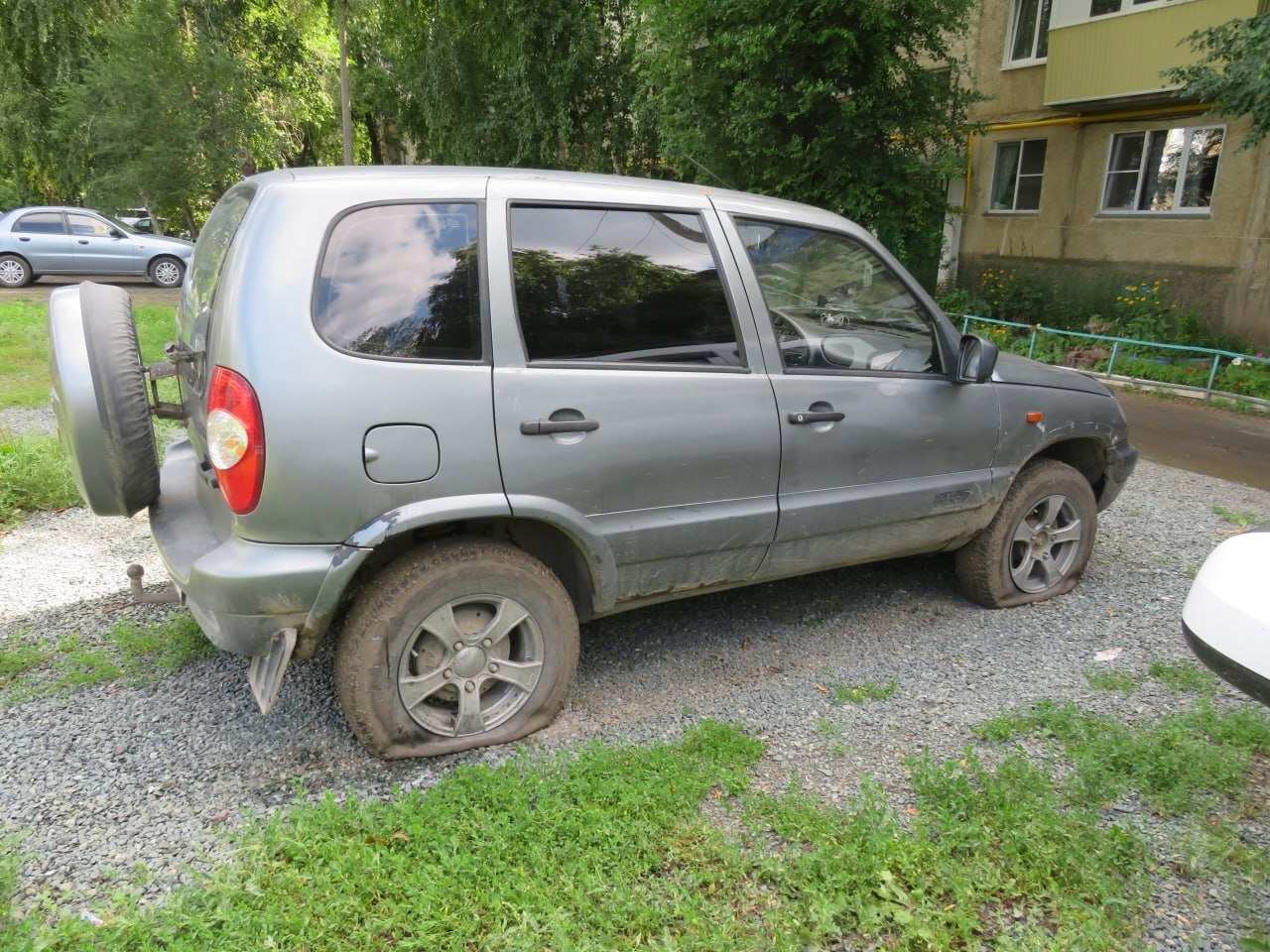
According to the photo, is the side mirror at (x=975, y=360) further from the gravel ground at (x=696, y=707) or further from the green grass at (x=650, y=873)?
the green grass at (x=650, y=873)

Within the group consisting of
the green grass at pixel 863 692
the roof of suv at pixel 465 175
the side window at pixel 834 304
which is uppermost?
the roof of suv at pixel 465 175

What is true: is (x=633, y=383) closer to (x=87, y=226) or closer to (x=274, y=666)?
(x=274, y=666)

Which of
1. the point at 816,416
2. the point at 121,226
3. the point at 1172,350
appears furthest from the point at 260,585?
the point at 121,226

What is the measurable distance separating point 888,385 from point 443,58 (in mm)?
17792

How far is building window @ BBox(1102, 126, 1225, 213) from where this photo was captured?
13.8 metres

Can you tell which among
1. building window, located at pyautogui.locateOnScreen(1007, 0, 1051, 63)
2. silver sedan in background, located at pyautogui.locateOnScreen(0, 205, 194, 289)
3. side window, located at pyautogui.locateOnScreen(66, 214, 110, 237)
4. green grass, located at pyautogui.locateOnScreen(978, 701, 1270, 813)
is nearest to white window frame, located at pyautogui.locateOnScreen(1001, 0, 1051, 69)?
building window, located at pyautogui.locateOnScreen(1007, 0, 1051, 63)

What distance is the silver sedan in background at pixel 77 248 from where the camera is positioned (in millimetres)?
17062

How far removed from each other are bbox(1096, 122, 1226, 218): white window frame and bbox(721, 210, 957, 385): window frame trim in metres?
12.7

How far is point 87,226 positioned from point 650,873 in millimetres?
19510

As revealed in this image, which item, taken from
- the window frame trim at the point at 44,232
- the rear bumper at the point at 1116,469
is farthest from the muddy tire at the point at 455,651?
the window frame trim at the point at 44,232

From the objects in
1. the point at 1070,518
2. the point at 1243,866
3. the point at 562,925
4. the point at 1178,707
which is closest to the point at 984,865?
the point at 1243,866

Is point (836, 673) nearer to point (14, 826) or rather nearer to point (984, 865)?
point (984, 865)

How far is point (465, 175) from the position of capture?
304 cm

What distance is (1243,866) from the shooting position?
2596 mm
